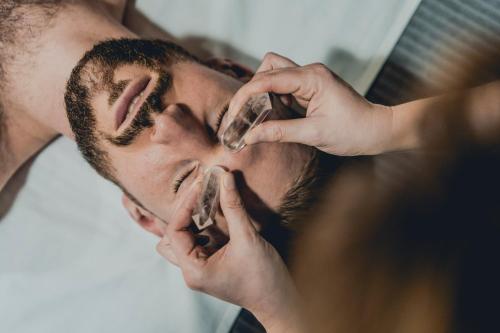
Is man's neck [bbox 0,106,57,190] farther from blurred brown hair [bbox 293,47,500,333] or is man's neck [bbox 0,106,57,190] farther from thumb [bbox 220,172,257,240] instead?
blurred brown hair [bbox 293,47,500,333]

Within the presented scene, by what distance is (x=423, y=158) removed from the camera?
1.33m

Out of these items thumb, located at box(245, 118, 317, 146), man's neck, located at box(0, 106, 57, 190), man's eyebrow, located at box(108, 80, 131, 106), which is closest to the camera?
thumb, located at box(245, 118, 317, 146)

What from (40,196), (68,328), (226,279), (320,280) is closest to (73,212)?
(40,196)

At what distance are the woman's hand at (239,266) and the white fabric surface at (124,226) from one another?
467 mm

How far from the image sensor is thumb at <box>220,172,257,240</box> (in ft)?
3.25

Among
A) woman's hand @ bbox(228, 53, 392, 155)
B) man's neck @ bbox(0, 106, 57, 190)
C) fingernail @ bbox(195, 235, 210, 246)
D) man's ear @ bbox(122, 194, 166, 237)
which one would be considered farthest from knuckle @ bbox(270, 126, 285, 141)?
man's neck @ bbox(0, 106, 57, 190)

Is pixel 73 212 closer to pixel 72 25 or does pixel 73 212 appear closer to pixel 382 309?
pixel 72 25

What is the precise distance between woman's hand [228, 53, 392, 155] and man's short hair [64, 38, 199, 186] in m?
0.29

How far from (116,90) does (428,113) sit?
762mm

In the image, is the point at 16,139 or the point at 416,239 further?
the point at 16,139

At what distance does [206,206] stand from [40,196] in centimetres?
76

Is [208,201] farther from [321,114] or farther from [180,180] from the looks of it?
[321,114]

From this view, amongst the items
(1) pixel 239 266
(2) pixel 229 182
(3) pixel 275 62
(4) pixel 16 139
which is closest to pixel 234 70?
(3) pixel 275 62

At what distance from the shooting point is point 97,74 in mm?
1116
